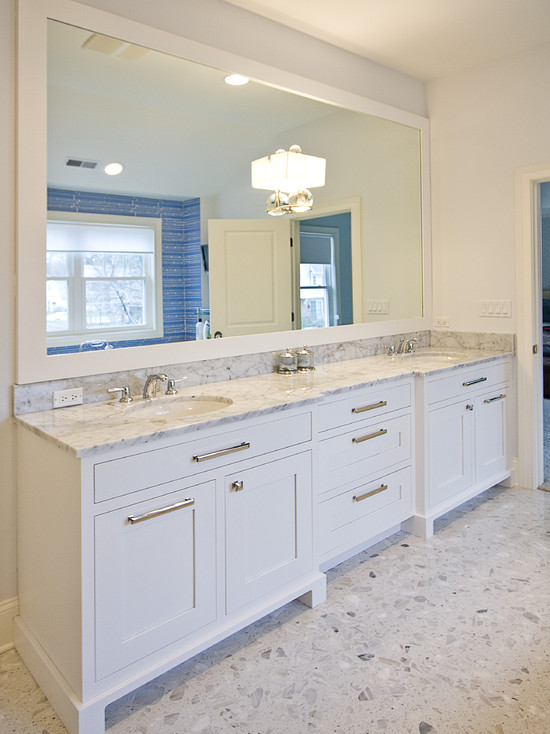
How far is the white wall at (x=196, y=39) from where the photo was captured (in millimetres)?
1969

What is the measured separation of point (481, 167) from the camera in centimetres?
354

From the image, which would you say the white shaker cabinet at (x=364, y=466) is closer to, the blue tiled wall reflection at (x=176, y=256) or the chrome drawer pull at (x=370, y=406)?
the chrome drawer pull at (x=370, y=406)

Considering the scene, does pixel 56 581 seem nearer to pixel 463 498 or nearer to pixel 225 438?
pixel 225 438

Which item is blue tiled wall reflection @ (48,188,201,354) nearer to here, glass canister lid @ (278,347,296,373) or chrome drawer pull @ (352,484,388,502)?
glass canister lid @ (278,347,296,373)

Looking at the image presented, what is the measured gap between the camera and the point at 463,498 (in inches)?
124

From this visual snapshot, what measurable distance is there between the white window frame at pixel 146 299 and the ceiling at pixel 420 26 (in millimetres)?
1187

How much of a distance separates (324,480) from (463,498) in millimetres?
1156

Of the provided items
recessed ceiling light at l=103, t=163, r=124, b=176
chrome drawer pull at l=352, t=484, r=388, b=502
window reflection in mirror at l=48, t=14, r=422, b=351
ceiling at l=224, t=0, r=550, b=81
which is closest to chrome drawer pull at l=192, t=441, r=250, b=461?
window reflection in mirror at l=48, t=14, r=422, b=351

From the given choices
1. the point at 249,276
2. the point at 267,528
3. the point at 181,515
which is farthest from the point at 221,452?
the point at 249,276

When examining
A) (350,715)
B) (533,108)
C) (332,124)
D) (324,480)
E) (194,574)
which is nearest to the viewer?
(350,715)

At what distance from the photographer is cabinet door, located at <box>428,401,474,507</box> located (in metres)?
2.94

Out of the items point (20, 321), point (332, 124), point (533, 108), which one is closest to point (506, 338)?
point (533, 108)

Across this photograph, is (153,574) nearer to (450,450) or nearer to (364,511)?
(364,511)

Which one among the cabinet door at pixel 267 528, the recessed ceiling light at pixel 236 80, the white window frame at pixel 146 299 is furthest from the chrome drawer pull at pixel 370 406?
the recessed ceiling light at pixel 236 80
